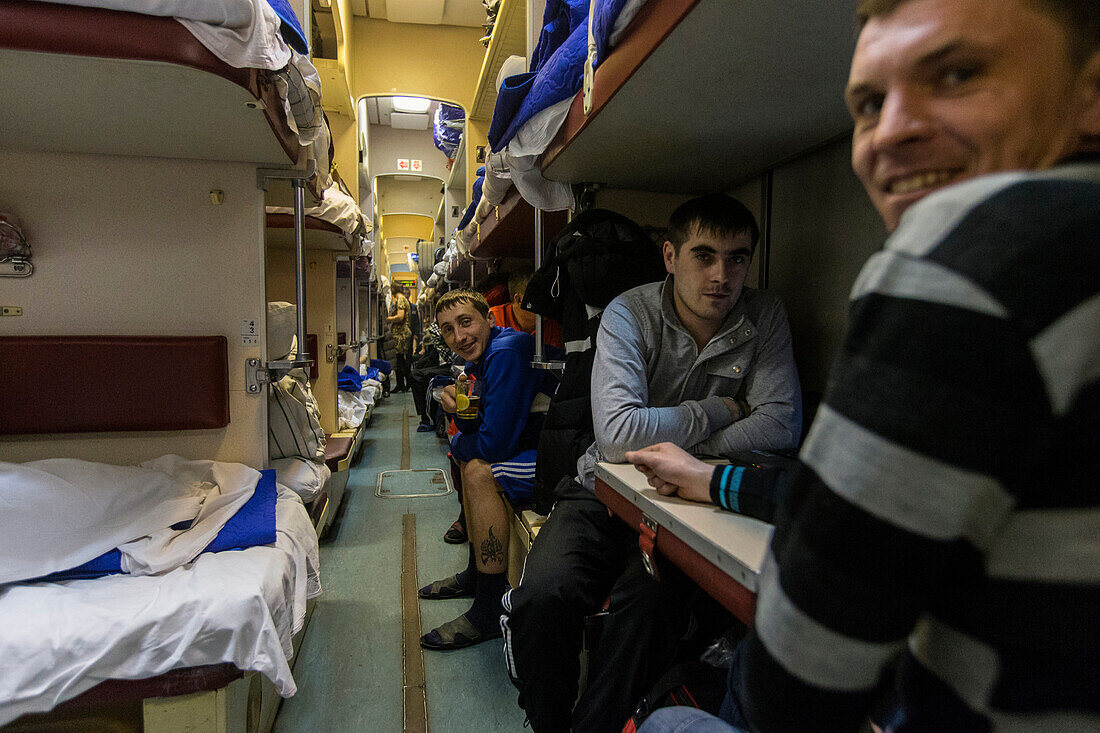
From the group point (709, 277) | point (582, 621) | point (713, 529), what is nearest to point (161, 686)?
point (582, 621)

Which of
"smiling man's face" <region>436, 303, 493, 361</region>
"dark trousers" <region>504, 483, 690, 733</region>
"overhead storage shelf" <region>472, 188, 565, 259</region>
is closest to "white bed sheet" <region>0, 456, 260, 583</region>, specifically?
"dark trousers" <region>504, 483, 690, 733</region>

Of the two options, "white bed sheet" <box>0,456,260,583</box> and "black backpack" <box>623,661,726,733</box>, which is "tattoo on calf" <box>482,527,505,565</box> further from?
"black backpack" <box>623,661,726,733</box>

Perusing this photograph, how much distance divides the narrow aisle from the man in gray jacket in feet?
1.71

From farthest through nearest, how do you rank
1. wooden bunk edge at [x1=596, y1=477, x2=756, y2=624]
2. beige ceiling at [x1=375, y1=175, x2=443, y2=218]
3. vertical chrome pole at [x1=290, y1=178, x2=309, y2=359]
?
1. beige ceiling at [x1=375, y1=175, x2=443, y2=218]
2. vertical chrome pole at [x1=290, y1=178, x2=309, y2=359]
3. wooden bunk edge at [x1=596, y1=477, x2=756, y2=624]

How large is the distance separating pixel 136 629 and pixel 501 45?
3555mm

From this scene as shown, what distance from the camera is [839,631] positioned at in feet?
1.17

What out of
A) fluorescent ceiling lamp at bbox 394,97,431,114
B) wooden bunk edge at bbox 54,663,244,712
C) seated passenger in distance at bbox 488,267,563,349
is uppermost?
fluorescent ceiling lamp at bbox 394,97,431,114

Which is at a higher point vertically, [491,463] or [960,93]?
[960,93]

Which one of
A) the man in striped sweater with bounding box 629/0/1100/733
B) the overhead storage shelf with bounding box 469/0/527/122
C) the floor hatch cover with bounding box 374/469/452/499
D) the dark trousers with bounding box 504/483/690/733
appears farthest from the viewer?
the floor hatch cover with bounding box 374/469/452/499

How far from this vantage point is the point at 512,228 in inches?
130

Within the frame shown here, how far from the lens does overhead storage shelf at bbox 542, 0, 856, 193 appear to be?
99 cm

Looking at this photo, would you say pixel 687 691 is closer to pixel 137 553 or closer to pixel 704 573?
pixel 704 573

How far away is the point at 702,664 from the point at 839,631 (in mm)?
793

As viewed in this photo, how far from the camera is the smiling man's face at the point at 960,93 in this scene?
39 centimetres
